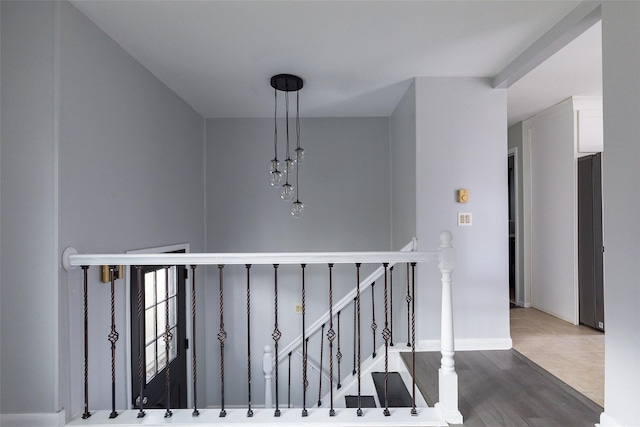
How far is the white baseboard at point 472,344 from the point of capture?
10.7ft

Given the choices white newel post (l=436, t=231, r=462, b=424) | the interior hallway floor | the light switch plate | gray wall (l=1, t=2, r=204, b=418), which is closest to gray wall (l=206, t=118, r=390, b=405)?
the light switch plate

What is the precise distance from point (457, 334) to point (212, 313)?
9.03ft

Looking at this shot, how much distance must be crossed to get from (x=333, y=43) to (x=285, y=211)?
232 centimetres

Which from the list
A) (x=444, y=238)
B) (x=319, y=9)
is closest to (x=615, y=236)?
(x=444, y=238)

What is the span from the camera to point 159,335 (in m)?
3.43

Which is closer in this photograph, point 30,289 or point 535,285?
point 30,289

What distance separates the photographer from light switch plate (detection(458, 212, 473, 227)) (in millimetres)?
3271

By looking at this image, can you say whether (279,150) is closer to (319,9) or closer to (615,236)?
(319,9)

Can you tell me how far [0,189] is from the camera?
1998 millimetres

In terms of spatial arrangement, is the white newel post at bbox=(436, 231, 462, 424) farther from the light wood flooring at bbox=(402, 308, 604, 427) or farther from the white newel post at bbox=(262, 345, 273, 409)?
the white newel post at bbox=(262, 345, 273, 409)

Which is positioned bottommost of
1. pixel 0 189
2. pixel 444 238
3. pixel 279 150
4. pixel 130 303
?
pixel 130 303

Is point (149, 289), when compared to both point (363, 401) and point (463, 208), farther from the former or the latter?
point (463, 208)

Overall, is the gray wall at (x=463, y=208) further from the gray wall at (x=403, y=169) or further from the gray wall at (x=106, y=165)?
the gray wall at (x=106, y=165)

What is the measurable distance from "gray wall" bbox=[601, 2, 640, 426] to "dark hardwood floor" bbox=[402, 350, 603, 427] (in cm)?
26
